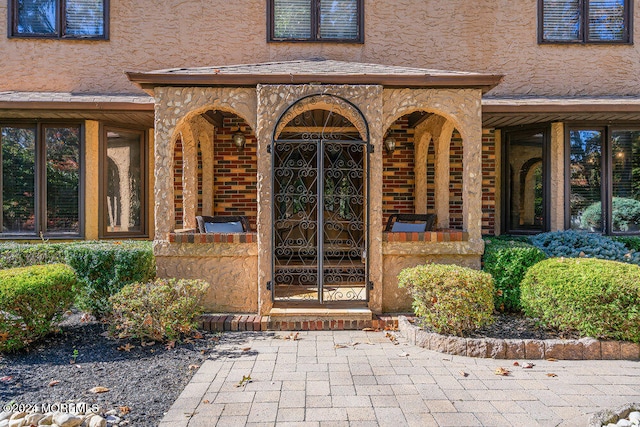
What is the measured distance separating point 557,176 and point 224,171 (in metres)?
6.09

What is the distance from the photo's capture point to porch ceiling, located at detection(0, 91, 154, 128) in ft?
19.9

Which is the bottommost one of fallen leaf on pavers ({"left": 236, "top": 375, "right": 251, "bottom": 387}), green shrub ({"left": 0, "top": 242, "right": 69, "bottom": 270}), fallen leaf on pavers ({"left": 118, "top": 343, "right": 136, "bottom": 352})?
fallen leaf on pavers ({"left": 236, "top": 375, "right": 251, "bottom": 387})

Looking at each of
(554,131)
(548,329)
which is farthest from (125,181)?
(554,131)

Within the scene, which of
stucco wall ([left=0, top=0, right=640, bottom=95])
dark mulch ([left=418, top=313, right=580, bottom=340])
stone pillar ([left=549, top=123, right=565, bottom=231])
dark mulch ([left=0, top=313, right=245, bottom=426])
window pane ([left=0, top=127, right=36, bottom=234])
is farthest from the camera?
stucco wall ([left=0, top=0, right=640, bottom=95])

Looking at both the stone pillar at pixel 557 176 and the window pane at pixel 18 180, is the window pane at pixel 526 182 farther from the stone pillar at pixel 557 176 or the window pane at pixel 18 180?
the window pane at pixel 18 180

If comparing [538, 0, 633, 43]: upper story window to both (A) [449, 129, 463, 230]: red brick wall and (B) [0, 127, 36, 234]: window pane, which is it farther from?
(B) [0, 127, 36, 234]: window pane

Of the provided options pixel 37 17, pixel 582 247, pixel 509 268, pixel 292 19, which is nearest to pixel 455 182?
pixel 582 247

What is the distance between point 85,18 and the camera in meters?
6.97

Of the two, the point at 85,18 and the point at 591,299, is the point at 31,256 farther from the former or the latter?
the point at 591,299

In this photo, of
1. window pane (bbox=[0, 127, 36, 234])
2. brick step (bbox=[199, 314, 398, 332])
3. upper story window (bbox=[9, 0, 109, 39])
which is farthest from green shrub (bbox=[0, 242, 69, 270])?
upper story window (bbox=[9, 0, 109, 39])

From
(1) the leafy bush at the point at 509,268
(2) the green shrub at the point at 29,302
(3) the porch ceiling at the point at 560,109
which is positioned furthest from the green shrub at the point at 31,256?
(3) the porch ceiling at the point at 560,109

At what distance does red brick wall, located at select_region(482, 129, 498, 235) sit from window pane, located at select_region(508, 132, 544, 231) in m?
0.34

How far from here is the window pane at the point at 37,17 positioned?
22.6 ft

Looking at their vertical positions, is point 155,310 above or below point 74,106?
below
